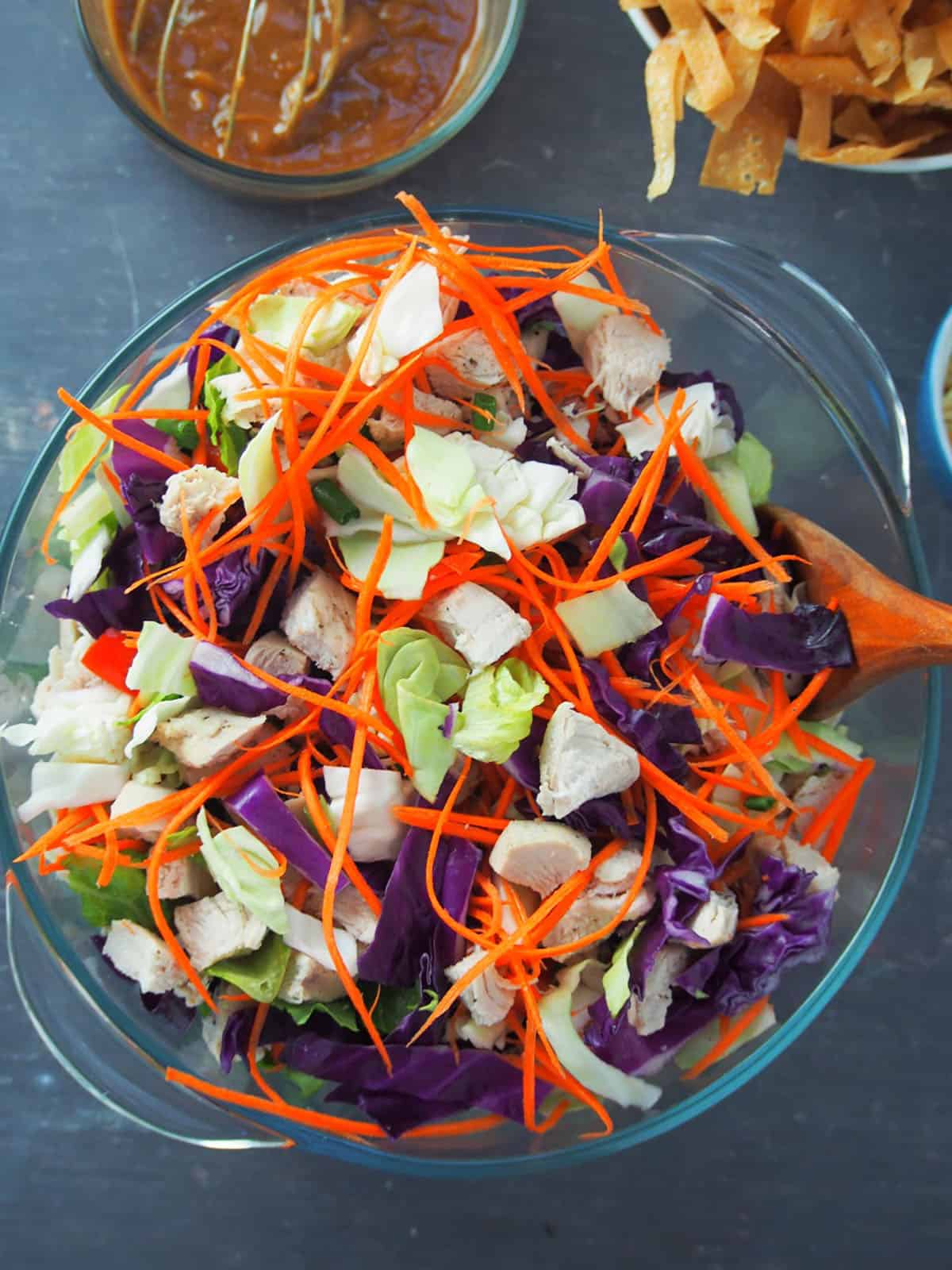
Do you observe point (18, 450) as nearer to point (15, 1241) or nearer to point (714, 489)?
point (714, 489)

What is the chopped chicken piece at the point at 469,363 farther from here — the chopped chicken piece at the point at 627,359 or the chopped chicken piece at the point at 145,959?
the chopped chicken piece at the point at 145,959

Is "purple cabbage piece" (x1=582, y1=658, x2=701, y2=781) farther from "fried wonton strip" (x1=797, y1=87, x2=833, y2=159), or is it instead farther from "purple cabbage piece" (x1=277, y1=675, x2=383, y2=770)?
"fried wonton strip" (x1=797, y1=87, x2=833, y2=159)

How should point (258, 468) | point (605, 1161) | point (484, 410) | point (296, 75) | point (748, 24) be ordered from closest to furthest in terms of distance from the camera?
point (258, 468) → point (484, 410) → point (748, 24) → point (296, 75) → point (605, 1161)

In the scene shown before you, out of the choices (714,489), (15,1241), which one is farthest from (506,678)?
(15,1241)

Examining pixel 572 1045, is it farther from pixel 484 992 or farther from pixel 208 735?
pixel 208 735

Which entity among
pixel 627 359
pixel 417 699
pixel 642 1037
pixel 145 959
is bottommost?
pixel 642 1037

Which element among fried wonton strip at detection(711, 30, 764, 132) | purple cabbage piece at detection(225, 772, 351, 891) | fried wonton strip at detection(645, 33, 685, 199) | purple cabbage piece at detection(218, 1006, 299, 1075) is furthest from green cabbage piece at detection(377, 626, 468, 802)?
fried wonton strip at detection(711, 30, 764, 132)

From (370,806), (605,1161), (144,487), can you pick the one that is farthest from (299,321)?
(605,1161)
